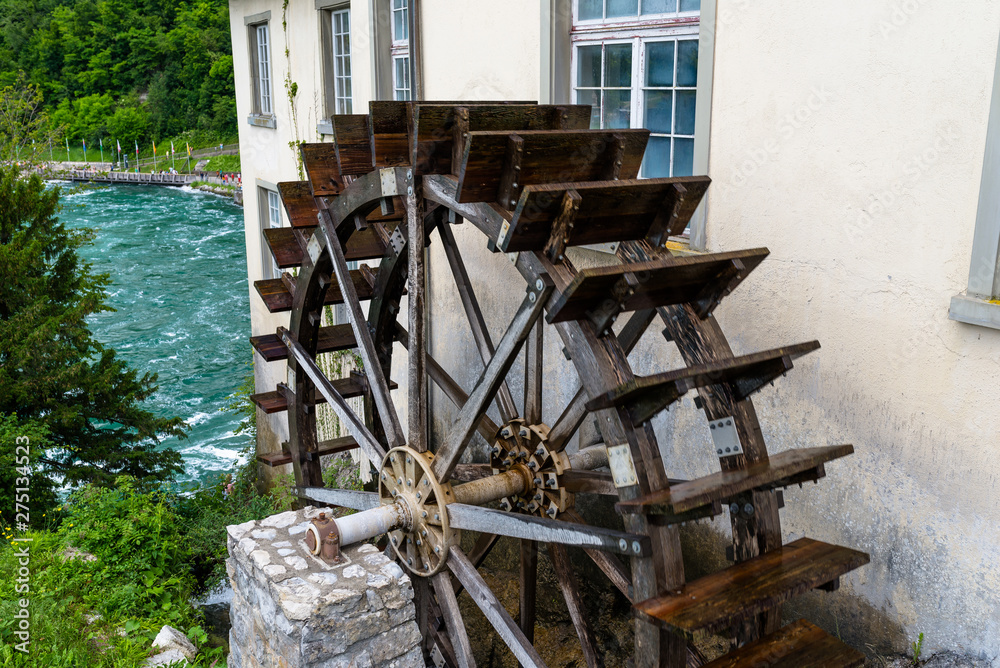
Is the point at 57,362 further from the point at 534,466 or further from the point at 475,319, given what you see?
the point at 534,466

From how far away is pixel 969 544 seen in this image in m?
3.60

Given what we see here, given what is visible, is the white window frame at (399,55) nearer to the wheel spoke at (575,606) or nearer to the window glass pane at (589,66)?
the window glass pane at (589,66)

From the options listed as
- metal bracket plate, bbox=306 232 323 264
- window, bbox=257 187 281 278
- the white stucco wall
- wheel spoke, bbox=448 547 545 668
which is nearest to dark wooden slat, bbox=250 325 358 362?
metal bracket plate, bbox=306 232 323 264

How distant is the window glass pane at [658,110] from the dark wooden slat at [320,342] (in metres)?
2.46

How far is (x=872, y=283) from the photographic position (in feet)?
12.6

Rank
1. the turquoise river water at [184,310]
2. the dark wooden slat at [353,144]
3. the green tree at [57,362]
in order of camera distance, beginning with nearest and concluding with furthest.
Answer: the dark wooden slat at [353,144]
the green tree at [57,362]
the turquoise river water at [184,310]

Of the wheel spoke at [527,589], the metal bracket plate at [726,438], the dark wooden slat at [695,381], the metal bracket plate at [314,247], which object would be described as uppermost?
the metal bracket plate at [314,247]

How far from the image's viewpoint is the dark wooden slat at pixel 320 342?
5.89 m

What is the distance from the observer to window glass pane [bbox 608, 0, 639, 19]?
4875 millimetres

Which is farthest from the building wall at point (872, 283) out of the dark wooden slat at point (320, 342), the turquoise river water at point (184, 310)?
the turquoise river water at point (184, 310)

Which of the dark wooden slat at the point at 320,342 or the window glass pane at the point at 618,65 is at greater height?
the window glass pane at the point at 618,65

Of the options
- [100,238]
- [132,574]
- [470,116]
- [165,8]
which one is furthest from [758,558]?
[165,8]

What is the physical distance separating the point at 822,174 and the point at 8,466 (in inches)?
293

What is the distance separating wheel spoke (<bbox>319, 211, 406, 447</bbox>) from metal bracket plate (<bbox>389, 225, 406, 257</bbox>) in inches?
13.0
